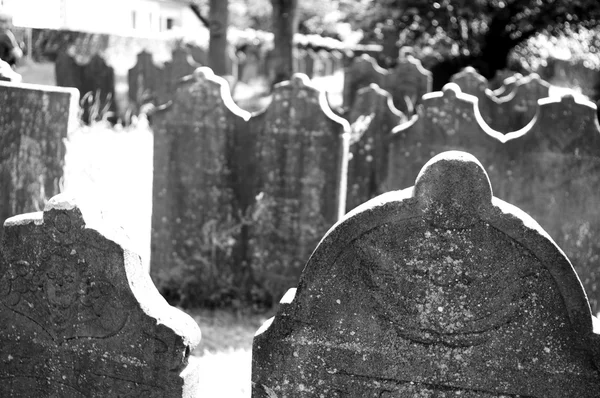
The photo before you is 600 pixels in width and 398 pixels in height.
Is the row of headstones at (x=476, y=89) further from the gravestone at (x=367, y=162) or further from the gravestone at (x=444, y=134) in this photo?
the gravestone at (x=444, y=134)

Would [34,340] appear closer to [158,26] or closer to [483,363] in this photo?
[483,363]

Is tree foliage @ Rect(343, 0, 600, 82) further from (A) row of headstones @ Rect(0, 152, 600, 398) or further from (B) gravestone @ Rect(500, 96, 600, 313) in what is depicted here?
(A) row of headstones @ Rect(0, 152, 600, 398)

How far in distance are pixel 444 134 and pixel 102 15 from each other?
14.3 metres

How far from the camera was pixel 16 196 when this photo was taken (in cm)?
541

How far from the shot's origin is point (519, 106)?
948cm

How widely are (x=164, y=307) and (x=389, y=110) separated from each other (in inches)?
173

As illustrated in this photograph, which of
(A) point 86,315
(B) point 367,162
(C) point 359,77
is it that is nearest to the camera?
(A) point 86,315

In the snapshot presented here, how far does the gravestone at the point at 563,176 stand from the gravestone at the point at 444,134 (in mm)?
178

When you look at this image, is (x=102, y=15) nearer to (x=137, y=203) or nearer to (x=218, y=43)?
(x=218, y=43)

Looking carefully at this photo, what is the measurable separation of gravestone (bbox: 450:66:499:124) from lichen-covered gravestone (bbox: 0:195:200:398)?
6676 mm

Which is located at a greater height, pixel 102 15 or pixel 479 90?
pixel 102 15

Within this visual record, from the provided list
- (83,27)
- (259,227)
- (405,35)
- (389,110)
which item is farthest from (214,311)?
(405,35)

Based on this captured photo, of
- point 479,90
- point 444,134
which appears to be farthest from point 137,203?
point 479,90

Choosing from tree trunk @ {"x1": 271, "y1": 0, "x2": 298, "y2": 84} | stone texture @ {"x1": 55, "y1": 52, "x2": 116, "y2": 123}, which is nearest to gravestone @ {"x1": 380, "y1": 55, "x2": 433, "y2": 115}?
tree trunk @ {"x1": 271, "y1": 0, "x2": 298, "y2": 84}
